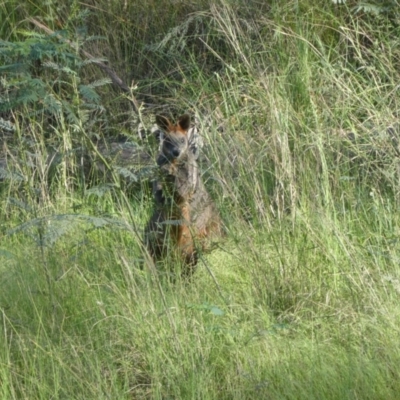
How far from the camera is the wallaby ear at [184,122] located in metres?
6.70

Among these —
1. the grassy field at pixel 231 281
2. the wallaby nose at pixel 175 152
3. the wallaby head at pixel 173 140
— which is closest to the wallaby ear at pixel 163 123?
the wallaby head at pixel 173 140

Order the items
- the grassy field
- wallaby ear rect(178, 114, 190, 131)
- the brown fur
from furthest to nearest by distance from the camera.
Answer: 1. wallaby ear rect(178, 114, 190, 131)
2. the brown fur
3. the grassy field

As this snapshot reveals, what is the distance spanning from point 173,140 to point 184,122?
259mm

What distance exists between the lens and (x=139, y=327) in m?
4.41

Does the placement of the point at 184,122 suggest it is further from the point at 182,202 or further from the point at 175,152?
the point at 182,202

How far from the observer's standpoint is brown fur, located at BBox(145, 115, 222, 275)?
19.4 feet

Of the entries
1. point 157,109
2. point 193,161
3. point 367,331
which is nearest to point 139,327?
point 367,331

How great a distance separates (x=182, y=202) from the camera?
20.4 ft

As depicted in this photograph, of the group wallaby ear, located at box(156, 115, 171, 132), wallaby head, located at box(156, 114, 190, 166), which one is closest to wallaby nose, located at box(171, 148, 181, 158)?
wallaby head, located at box(156, 114, 190, 166)

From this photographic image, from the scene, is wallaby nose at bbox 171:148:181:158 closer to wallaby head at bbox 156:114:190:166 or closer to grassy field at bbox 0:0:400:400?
wallaby head at bbox 156:114:190:166

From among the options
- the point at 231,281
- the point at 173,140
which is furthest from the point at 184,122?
the point at 231,281

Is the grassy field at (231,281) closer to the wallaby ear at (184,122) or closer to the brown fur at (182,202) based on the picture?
the brown fur at (182,202)

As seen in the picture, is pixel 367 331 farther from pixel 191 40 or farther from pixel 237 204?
pixel 191 40

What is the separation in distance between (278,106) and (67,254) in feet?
4.89
